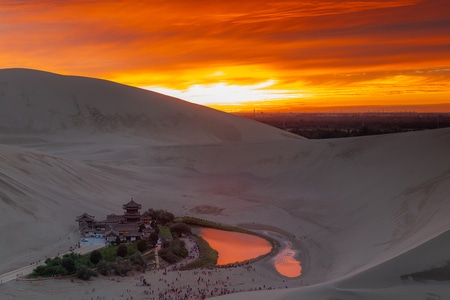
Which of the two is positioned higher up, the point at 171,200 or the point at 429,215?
the point at 171,200

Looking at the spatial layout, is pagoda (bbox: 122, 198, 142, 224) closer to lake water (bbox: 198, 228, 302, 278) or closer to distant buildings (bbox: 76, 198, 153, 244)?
distant buildings (bbox: 76, 198, 153, 244)

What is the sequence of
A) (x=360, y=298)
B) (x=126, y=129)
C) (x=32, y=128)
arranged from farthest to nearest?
1. (x=126, y=129)
2. (x=32, y=128)
3. (x=360, y=298)

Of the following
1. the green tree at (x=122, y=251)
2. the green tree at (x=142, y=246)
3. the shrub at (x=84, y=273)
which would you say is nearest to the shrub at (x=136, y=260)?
the green tree at (x=122, y=251)

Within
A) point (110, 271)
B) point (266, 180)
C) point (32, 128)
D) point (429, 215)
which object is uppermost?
point (32, 128)

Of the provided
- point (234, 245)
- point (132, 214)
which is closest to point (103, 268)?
point (132, 214)

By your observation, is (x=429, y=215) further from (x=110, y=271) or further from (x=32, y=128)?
(x=32, y=128)

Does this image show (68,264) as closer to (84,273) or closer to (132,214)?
(84,273)

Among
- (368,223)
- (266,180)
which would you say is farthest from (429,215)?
(266,180)
